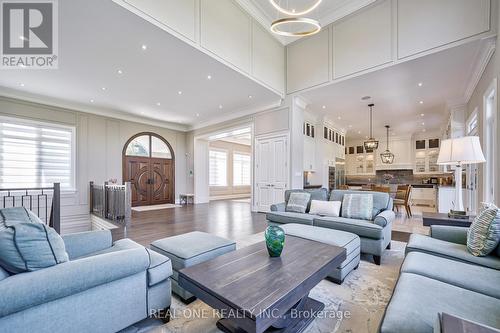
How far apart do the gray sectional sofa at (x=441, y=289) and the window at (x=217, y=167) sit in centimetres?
967

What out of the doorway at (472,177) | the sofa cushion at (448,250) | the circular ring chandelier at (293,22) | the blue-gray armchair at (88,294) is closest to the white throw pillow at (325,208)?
the sofa cushion at (448,250)

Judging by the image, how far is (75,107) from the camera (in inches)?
272

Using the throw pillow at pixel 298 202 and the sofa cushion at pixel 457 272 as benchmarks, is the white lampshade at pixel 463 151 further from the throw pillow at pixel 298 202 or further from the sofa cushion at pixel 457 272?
the throw pillow at pixel 298 202

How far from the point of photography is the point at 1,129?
230 inches

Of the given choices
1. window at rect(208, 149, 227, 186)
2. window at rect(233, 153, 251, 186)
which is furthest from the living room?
window at rect(233, 153, 251, 186)

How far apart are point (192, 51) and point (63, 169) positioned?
5785 millimetres

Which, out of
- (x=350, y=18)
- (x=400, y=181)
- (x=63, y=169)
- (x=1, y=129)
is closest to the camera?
(x=350, y=18)

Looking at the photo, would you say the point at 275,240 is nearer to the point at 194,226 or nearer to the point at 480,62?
the point at 194,226

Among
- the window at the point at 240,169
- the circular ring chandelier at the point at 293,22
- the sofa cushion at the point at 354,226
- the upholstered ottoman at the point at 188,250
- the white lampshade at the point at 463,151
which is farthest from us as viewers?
the window at the point at 240,169

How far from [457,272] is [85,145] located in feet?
29.5

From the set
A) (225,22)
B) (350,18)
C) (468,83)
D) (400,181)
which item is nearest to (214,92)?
(225,22)

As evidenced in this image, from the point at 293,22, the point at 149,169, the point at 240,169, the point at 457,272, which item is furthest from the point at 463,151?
the point at 240,169

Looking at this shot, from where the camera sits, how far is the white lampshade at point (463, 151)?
263cm

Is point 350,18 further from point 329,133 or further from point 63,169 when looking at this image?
point 63,169
